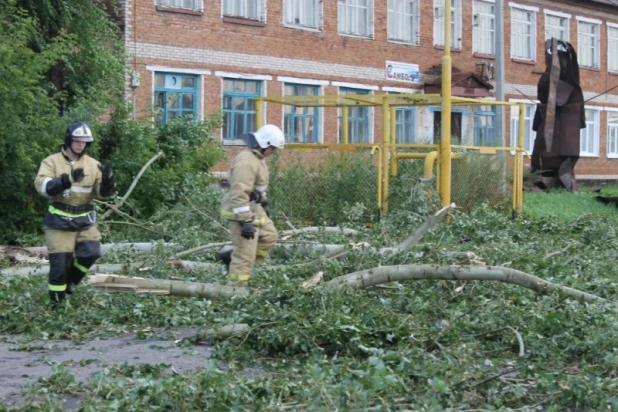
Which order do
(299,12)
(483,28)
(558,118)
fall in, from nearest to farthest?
(558,118) < (299,12) < (483,28)

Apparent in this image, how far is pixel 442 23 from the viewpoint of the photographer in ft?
118

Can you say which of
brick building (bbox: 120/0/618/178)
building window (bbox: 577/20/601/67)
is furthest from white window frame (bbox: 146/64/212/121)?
building window (bbox: 577/20/601/67)

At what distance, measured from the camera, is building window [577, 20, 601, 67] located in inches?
1684

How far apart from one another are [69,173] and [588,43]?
1419 inches

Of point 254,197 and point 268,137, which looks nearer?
point 268,137

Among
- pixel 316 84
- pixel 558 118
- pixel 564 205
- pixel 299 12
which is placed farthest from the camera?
pixel 316 84

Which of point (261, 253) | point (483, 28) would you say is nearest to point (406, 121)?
point (483, 28)

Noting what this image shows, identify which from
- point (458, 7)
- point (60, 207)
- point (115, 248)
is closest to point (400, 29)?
point (458, 7)

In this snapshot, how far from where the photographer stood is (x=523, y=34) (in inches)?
1575

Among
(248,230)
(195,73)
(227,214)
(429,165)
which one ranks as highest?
(195,73)

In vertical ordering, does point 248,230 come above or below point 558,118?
below

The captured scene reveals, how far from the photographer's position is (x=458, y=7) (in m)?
37.2

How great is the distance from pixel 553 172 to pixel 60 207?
69.5 ft

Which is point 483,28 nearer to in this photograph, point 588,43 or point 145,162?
point 588,43
